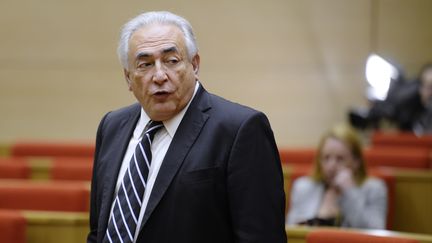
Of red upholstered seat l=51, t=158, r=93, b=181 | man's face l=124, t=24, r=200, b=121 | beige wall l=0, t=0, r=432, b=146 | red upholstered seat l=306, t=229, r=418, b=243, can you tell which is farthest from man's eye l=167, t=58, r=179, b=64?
beige wall l=0, t=0, r=432, b=146

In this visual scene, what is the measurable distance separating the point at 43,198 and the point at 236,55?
155 cm

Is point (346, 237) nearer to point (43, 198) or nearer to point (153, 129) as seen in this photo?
point (153, 129)

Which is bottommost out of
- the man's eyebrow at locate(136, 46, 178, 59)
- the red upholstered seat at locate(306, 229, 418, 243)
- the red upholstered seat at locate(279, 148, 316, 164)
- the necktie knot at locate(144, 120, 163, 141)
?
the red upholstered seat at locate(279, 148, 316, 164)

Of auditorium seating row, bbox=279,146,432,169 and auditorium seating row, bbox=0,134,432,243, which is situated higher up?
auditorium seating row, bbox=279,146,432,169

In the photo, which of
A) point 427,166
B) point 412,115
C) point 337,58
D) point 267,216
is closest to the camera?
point 267,216

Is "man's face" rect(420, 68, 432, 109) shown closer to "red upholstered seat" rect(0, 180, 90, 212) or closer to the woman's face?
the woman's face

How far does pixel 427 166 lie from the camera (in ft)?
6.47

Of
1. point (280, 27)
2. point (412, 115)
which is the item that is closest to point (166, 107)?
point (412, 115)

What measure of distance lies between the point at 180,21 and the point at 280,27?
7.18 ft

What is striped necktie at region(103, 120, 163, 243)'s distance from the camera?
2.62 feet

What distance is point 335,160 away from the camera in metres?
1.62

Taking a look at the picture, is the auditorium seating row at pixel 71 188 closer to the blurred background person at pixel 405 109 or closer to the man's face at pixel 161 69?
the blurred background person at pixel 405 109

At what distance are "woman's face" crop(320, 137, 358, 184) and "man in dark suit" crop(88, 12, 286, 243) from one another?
82cm

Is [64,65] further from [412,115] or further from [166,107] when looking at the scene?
[166,107]
